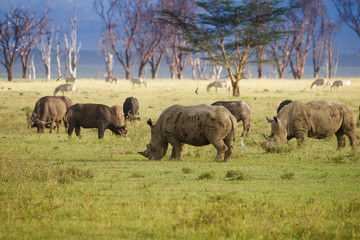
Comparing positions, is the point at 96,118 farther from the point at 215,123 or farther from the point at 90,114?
the point at 215,123

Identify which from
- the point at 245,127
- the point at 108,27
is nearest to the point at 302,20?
the point at 108,27

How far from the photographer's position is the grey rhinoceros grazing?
1298cm

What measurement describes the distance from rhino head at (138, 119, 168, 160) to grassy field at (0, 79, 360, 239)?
0.67 ft

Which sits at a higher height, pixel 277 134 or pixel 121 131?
pixel 277 134

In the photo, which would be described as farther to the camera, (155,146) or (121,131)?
(121,131)

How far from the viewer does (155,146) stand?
547 inches

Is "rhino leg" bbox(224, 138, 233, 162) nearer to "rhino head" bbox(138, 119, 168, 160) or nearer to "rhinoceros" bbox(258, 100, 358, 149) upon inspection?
"rhino head" bbox(138, 119, 168, 160)

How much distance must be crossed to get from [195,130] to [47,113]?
10.2 meters

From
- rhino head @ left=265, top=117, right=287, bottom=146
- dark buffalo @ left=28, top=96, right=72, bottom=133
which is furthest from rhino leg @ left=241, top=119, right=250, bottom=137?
dark buffalo @ left=28, top=96, right=72, bottom=133

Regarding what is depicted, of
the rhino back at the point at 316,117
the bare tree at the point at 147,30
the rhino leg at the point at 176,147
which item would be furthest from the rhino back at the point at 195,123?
the bare tree at the point at 147,30

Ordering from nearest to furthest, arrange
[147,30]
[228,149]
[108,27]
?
1. [228,149]
2. [108,27]
3. [147,30]

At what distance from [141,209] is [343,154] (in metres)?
8.28

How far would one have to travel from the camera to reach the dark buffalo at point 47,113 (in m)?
21.4

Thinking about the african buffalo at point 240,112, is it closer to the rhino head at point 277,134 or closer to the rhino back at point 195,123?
the rhino head at point 277,134
